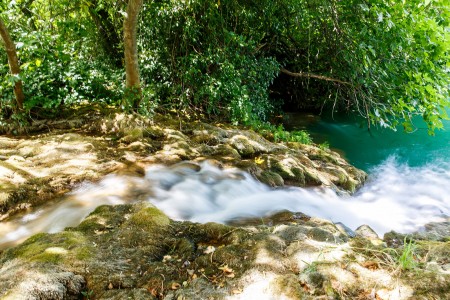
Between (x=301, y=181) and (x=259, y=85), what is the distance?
14.1 feet

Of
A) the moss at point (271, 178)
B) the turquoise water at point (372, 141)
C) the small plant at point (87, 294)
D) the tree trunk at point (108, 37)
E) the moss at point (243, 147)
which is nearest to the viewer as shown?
the small plant at point (87, 294)

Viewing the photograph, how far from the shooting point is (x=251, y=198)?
570 centimetres

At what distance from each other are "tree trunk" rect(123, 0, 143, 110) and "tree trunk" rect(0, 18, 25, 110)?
217 centimetres

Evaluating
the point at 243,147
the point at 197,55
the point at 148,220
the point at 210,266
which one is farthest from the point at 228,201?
the point at 197,55

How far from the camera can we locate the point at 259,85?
1015cm

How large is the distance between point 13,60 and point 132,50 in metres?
2.41

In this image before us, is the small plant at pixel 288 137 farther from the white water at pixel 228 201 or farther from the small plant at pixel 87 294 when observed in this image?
the small plant at pixel 87 294

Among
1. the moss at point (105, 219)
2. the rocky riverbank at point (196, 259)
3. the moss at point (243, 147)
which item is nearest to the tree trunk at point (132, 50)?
the moss at point (243, 147)

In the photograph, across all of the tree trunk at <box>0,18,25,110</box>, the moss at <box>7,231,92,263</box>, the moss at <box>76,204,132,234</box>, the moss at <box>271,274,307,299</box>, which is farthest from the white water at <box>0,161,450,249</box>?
the tree trunk at <box>0,18,25,110</box>

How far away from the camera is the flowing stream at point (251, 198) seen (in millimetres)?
4469

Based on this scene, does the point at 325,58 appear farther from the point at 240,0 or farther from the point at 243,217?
the point at 243,217

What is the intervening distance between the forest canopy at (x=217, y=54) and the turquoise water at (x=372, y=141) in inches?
75.3

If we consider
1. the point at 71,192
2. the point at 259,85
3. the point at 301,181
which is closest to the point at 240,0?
the point at 259,85

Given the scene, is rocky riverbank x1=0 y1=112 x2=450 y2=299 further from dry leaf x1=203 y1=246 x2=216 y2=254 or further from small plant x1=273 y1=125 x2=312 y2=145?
small plant x1=273 y1=125 x2=312 y2=145
